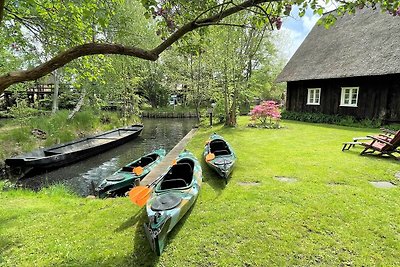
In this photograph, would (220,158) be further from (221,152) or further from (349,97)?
(349,97)

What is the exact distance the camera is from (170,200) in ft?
13.4

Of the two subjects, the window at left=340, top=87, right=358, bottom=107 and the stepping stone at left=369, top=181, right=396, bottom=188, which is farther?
the window at left=340, top=87, right=358, bottom=107

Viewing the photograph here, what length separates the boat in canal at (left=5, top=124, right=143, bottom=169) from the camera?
883 cm

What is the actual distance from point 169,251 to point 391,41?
16.1m

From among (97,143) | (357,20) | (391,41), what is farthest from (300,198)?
(357,20)

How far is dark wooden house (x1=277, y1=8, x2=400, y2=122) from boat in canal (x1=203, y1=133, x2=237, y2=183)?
33.2ft

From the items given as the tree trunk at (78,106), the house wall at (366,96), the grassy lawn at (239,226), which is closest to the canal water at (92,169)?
the grassy lawn at (239,226)

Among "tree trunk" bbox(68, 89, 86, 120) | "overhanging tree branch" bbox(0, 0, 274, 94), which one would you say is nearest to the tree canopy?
"overhanging tree branch" bbox(0, 0, 274, 94)

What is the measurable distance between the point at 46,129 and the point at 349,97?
1828cm

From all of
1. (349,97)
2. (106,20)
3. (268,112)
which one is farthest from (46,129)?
(349,97)

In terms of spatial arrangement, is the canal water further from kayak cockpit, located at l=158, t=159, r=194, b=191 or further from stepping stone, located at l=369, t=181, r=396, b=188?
stepping stone, located at l=369, t=181, r=396, b=188

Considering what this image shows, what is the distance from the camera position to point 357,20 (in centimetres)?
1716

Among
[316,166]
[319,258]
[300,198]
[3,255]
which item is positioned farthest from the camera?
[316,166]

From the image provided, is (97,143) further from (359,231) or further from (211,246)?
(359,231)
